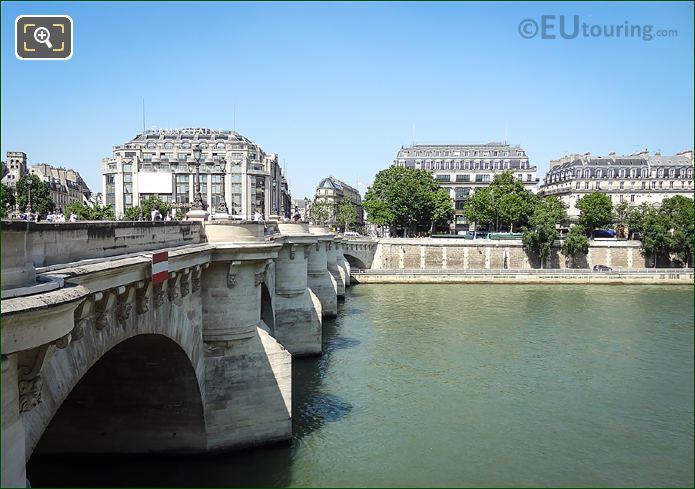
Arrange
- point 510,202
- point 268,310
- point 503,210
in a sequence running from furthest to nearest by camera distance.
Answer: point 510,202
point 503,210
point 268,310

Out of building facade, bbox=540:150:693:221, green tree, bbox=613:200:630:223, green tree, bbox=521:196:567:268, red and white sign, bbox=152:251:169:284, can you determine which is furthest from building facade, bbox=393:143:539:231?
red and white sign, bbox=152:251:169:284

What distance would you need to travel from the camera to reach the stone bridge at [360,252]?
74.9 m

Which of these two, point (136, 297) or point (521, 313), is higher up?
point (136, 297)

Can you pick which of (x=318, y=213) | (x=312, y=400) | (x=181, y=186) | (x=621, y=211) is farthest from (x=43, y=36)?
(x=181, y=186)

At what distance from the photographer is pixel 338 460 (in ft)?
63.5

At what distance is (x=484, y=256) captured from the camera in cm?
8119

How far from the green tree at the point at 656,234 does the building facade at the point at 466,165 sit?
130 feet

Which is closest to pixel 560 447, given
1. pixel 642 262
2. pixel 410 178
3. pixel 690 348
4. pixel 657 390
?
pixel 657 390

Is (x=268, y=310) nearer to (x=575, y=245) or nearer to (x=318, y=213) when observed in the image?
(x=575, y=245)

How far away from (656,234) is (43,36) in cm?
7971

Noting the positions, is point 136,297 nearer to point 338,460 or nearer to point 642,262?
point 338,460

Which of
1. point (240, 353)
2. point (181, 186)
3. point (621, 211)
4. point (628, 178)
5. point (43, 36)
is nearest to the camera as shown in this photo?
point (43, 36)

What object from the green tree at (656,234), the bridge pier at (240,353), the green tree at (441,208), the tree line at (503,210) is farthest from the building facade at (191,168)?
the bridge pier at (240,353)

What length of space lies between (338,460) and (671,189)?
94.0 metres
